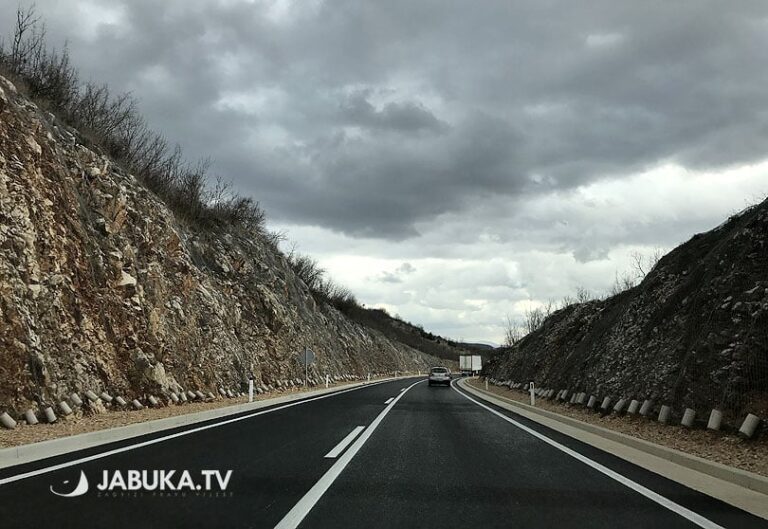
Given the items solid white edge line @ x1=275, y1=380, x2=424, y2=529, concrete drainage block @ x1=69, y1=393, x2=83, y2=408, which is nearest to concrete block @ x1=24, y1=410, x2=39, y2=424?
concrete drainage block @ x1=69, y1=393, x2=83, y2=408

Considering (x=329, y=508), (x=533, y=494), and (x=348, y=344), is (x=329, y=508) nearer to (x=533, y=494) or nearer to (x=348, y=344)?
(x=533, y=494)

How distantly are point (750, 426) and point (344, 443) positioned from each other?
750 cm

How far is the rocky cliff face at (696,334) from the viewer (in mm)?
12656

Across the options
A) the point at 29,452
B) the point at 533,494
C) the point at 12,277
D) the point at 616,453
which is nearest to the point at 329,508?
the point at 533,494

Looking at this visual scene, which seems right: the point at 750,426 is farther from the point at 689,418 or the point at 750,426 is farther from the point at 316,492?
the point at 316,492

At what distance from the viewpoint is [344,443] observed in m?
11.2

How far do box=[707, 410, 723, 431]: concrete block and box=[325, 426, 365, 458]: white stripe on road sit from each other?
286 inches

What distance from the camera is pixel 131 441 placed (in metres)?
11.1

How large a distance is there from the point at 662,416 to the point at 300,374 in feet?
103

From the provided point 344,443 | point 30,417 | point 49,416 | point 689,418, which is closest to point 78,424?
point 49,416

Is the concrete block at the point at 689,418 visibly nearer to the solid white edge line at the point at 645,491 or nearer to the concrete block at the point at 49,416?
the solid white edge line at the point at 645,491

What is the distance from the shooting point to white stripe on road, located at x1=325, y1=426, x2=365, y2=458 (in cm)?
976

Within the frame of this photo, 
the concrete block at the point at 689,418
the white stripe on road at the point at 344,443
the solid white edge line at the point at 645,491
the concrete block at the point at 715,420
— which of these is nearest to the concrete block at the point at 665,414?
the concrete block at the point at 689,418

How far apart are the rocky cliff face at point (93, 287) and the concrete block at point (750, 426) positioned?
50.0ft
